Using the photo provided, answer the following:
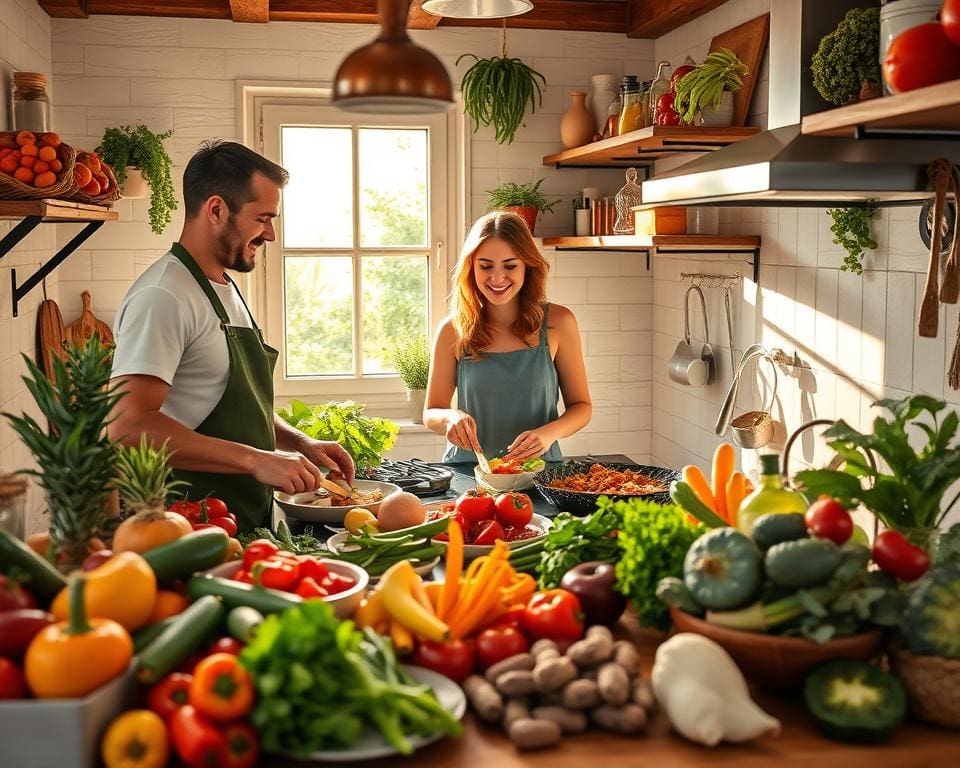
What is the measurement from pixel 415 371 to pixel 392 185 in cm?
100

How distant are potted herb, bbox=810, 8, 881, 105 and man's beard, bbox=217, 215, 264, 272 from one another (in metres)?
1.63

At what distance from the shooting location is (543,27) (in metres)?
5.21

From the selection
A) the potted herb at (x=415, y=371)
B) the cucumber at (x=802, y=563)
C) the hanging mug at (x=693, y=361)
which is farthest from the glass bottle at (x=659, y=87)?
the cucumber at (x=802, y=563)

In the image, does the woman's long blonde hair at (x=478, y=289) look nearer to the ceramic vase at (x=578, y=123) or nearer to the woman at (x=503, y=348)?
the woman at (x=503, y=348)

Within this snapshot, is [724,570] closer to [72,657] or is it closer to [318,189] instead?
[72,657]

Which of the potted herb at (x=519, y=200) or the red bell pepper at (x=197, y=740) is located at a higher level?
the potted herb at (x=519, y=200)

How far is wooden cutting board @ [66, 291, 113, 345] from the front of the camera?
4.82 m

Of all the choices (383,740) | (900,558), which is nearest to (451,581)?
(383,740)

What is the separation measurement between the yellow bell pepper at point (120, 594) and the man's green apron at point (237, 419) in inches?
51.9

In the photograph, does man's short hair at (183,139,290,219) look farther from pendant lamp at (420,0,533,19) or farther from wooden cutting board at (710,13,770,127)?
wooden cutting board at (710,13,770,127)

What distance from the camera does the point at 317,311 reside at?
5363 mm

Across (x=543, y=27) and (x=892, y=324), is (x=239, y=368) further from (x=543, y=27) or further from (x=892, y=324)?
(x=543, y=27)

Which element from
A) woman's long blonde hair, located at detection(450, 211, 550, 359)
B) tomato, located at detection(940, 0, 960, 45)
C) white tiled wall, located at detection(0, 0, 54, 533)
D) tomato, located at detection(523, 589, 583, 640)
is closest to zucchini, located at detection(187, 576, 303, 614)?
tomato, located at detection(523, 589, 583, 640)

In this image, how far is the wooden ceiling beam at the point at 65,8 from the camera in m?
4.59
